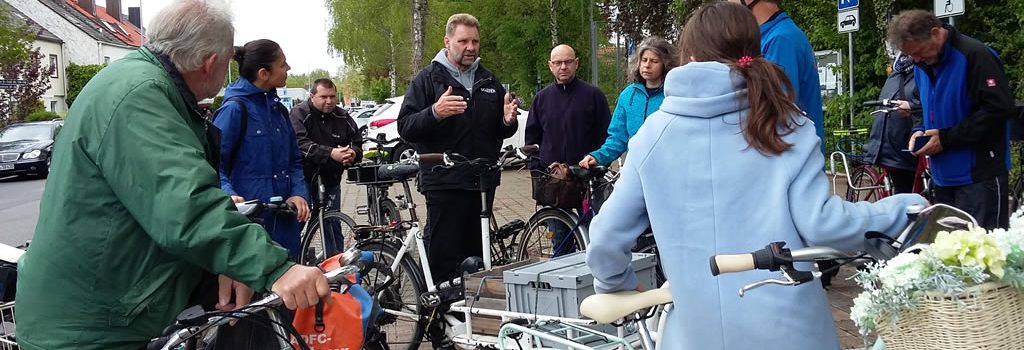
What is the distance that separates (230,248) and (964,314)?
168 cm

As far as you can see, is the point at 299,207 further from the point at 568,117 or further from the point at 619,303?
the point at 619,303

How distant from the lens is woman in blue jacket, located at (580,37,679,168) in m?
7.20

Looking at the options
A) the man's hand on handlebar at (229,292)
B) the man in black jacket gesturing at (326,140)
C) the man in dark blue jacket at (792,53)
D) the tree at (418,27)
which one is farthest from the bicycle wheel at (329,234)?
the tree at (418,27)

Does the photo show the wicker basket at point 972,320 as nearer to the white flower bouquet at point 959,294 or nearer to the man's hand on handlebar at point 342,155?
the white flower bouquet at point 959,294

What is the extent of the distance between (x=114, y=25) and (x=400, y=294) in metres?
78.9

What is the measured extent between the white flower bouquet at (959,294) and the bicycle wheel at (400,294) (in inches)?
163

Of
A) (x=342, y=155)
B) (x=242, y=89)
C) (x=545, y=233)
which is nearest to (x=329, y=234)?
(x=342, y=155)

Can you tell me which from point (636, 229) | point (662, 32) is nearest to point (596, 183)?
point (636, 229)

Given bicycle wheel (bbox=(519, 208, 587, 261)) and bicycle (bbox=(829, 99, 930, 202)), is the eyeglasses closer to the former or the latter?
bicycle wheel (bbox=(519, 208, 587, 261))

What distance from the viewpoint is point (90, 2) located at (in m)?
72.7

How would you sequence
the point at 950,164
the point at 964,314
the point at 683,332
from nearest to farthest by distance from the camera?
the point at 964,314 → the point at 683,332 → the point at 950,164

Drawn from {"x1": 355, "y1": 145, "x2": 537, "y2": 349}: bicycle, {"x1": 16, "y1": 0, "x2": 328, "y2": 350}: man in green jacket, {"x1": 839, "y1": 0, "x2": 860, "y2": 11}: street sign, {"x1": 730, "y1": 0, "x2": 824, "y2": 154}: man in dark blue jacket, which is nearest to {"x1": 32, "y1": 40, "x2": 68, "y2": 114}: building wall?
{"x1": 839, "y1": 0, "x2": 860, "y2": 11}: street sign

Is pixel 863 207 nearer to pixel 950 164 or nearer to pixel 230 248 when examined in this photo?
pixel 230 248

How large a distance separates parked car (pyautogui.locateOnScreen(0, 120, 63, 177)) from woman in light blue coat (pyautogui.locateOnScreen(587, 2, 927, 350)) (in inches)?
997
